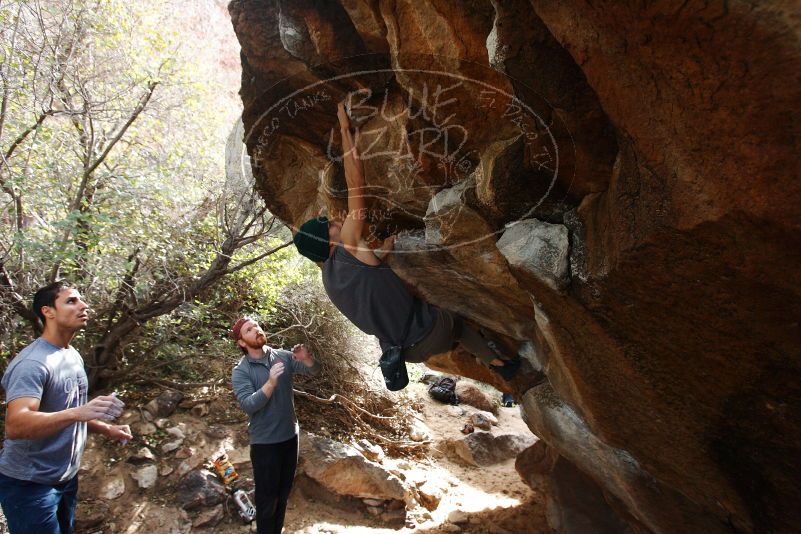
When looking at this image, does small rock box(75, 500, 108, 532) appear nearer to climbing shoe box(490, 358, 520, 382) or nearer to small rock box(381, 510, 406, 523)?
small rock box(381, 510, 406, 523)

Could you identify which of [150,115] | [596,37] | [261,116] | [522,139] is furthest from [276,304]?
[596,37]

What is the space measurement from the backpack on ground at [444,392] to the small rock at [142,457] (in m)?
5.10

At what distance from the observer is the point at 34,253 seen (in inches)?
175

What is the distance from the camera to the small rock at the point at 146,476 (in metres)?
4.59

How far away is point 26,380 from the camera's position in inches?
94.8

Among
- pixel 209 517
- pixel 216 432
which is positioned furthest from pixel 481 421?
pixel 209 517

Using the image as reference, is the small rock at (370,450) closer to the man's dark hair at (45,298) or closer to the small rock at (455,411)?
the small rock at (455,411)

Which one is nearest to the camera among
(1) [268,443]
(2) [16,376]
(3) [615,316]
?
(3) [615,316]

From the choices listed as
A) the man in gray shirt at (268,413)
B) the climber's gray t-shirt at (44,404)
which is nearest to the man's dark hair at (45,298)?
the climber's gray t-shirt at (44,404)

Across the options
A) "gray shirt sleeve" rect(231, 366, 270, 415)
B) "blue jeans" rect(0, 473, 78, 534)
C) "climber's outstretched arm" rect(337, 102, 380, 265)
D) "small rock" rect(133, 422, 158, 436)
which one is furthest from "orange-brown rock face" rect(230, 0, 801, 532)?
"small rock" rect(133, 422, 158, 436)

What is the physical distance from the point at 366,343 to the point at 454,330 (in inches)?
146

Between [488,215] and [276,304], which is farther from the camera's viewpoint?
[276,304]

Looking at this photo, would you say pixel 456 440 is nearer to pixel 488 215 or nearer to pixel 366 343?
pixel 366 343

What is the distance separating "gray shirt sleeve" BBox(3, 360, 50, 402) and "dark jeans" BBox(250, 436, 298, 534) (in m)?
1.42
